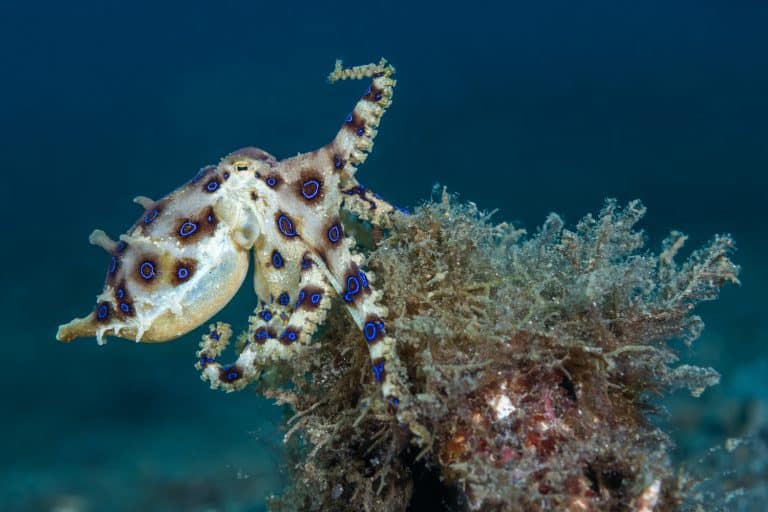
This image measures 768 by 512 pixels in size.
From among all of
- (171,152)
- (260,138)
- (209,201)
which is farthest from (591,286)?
(171,152)

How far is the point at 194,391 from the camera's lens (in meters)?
19.8

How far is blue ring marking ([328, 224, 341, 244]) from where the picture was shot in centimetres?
397

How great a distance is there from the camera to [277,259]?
416 centimetres

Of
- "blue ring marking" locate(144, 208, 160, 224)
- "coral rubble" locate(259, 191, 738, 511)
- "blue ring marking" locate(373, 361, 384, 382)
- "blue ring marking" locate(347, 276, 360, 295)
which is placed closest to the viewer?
"coral rubble" locate(259, 191, 738, 511)

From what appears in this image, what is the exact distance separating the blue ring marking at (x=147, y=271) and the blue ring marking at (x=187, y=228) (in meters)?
0.30

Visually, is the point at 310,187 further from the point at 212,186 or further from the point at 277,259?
the point at 212,186

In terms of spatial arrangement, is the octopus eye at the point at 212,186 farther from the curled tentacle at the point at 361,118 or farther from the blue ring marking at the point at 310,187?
the curled tentacle at the point at 361,118

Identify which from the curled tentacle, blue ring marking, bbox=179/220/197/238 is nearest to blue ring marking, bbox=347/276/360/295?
the curled tentacle

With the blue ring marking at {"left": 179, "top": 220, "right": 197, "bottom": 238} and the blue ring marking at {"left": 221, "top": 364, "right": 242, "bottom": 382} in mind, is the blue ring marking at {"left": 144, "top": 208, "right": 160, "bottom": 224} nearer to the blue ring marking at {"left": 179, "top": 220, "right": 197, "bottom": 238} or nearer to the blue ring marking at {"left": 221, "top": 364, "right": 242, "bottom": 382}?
the blue ring marking at {"left": 179, "top": 220, "right": 197, "bottom": 238}

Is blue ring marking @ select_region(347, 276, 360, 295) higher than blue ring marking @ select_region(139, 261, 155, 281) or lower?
lower

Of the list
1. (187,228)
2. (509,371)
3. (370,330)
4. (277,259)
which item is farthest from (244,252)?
(509,371)

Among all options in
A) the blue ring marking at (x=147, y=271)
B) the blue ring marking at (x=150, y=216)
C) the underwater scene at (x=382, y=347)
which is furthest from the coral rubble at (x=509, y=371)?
the blue ring marking at (x=150, y=216)

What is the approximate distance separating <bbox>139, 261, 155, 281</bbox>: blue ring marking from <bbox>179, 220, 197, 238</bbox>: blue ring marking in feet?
0.98

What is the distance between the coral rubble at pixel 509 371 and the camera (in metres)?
3.42
